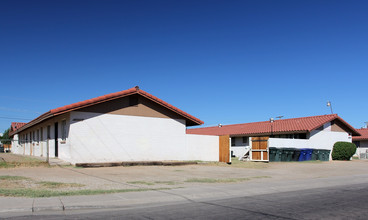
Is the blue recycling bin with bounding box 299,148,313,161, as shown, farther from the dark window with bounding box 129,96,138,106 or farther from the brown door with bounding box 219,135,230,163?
the dark window with bounding box 129,96,138,106

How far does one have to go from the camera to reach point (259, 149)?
27547mm

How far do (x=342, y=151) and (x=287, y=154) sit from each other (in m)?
8.77

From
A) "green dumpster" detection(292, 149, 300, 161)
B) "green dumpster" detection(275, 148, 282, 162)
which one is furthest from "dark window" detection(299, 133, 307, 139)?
"green dumpster" detection(275, 148, 282, 162)

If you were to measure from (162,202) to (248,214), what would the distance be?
2.69 metres

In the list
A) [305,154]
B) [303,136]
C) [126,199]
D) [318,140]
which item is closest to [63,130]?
[126,199]

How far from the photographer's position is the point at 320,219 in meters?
7.50

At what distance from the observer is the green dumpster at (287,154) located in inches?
1106

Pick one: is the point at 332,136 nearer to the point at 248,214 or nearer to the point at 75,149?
the point at 75,149

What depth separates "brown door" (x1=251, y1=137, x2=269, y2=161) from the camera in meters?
27.2

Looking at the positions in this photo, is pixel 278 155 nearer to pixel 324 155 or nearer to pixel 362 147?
pixel 324 155

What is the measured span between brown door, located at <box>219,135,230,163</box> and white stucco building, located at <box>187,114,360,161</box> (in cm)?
494

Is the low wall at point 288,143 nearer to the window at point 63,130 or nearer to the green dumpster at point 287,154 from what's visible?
the green dumpster at point 287,154

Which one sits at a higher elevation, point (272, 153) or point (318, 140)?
point (318, 140)

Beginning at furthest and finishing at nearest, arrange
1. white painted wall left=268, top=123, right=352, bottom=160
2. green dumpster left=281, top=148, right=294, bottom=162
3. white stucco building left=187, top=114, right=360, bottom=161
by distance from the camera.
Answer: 1. white stucco building left=187, top=114, right=360, bottom=161
2. white painted wall left=268, top=123, right=352, bottom=160
3. green dumpster left=281, top=148, right=294, bottom=162
